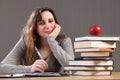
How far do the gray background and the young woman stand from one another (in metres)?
0.87

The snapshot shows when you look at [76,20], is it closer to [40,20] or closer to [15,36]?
[15,36]

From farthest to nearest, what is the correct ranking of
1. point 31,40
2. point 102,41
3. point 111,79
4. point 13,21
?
point 13,21
point 31,40
point 102,41
point 111,79

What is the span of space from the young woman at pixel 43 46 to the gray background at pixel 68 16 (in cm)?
87

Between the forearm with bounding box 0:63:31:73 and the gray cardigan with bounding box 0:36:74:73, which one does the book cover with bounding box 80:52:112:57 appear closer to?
the forearm with bounding box 0:63:31:73

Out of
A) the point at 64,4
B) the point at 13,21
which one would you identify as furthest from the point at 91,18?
the point at 13,21

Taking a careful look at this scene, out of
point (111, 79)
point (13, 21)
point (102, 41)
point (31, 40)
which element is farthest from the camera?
point (13, 21)

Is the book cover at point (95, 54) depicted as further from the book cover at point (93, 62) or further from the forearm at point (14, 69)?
the forearm at point (14, 69)

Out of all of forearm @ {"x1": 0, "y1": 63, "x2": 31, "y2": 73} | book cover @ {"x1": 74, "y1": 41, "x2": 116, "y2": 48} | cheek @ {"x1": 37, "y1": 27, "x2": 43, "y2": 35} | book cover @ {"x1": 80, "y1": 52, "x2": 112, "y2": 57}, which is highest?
cheek @ {"x1": 37, "y1": 27, "x2": 43, "y2": 35}

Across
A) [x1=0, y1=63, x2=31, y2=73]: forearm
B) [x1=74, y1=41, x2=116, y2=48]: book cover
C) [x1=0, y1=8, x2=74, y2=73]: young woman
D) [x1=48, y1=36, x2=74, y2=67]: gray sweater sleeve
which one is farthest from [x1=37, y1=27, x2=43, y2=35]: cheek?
[x1=74, y1=41, x2=116, y2=48]: book cover

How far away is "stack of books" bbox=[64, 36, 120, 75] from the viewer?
1249 mm

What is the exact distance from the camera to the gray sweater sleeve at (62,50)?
2031mm

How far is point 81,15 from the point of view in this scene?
3184mm

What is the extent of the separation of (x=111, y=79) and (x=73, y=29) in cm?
214

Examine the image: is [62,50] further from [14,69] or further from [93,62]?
[93,62]
